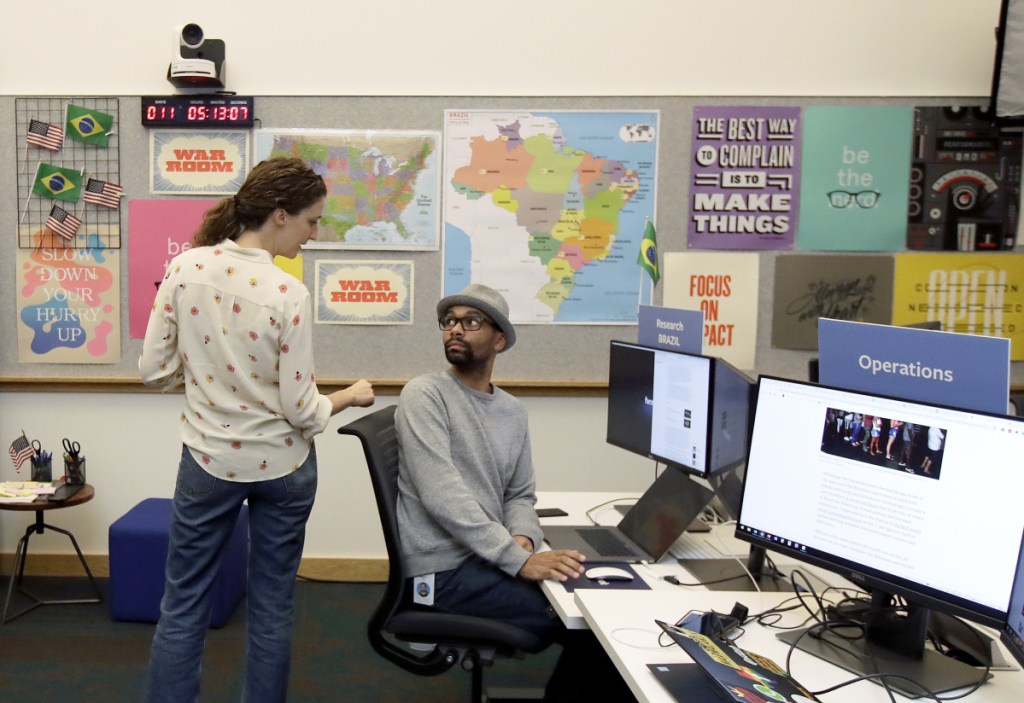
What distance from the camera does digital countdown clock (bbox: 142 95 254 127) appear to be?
3236 mm

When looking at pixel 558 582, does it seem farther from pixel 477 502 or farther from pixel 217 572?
pixel 217 572

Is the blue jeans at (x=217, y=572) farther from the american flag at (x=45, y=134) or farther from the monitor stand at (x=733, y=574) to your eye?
the american flag at (x=45, y=134)

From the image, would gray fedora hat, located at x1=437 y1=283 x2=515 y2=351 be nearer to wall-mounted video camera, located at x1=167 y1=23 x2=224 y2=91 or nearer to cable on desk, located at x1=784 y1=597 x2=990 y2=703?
cable on desk, located at x1=784 y1=597 x2=990 y2=703

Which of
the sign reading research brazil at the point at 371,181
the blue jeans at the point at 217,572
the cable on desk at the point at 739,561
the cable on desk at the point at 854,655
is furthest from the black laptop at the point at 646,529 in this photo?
the sign reading research brazil at the point at 371,181

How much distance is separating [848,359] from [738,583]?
518 millimetres

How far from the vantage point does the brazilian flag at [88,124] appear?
3.25 metres

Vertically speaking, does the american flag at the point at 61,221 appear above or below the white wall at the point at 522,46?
below

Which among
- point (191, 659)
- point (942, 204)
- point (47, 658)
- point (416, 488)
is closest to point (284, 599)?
point (191, 659)

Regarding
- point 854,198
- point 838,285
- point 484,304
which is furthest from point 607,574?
point 854,198

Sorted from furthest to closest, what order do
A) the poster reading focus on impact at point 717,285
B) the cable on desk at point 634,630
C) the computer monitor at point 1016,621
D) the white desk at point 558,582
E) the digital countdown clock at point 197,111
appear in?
the poster reading focus on impact at point 717,285, the digital countdown clock at point 197,111, the white desk at point 558,582, the cable on desk at point 634,630, the computer monitor at point 1016,621

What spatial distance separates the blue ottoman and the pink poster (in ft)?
2.91

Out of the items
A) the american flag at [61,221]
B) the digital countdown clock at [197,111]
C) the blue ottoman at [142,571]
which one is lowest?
the blue ottoman at [142,571]

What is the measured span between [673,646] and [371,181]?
2.39 meters

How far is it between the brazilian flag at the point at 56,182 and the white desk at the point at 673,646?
8.97ft
